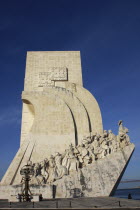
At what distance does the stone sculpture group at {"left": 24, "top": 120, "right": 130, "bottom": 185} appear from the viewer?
28.4 ft

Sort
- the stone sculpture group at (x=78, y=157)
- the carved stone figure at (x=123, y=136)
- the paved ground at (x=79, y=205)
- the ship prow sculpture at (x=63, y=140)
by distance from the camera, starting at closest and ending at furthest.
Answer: the paved ground at (x=79, y=205) < the ship prow sculpture at (x=63, y=140) < the stone sculpture group at (x=78, y=157) < the carved stone figure at (x=123, y=136)

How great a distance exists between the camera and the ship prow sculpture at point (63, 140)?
8.18 meters

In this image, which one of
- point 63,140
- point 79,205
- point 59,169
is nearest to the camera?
point 79,205

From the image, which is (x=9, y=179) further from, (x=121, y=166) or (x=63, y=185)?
(x=121, y=166)

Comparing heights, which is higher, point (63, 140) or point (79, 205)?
point (63, 140)

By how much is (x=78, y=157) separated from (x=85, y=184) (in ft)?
4.74

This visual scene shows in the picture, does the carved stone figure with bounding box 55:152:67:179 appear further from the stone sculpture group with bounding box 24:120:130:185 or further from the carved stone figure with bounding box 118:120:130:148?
the carved stone figure with bounding box 118:120:130:148

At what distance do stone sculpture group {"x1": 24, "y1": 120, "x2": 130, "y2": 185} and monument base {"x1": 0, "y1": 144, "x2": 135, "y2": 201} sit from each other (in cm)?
37

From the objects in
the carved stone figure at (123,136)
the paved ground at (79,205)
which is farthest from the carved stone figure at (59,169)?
the carved stone figure at (123,136)

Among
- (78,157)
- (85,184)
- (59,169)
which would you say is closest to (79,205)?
(85,184)

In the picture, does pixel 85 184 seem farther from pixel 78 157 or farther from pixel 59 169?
pixel 78 157

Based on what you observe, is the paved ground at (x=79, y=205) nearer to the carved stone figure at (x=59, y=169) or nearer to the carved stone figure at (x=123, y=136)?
the carved stone figure at (x=59, y=169)

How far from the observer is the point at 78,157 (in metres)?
9.38

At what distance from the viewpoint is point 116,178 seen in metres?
8.37
